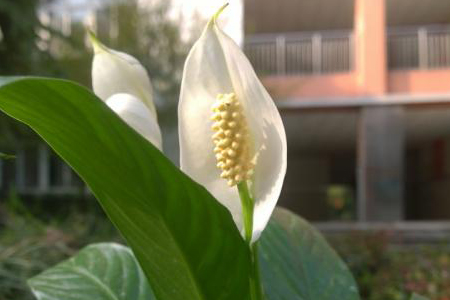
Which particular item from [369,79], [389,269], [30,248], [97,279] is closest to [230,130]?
[97,279]

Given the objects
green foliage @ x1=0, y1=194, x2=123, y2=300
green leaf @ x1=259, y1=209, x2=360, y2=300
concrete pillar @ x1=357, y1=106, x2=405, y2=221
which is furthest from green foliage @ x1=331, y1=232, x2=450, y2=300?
concrete pillar @ x1=357, y1=106, x2=405, y2=221

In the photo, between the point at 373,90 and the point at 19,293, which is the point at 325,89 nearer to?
the point at 373,90

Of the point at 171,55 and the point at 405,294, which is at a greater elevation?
the point at 171,55

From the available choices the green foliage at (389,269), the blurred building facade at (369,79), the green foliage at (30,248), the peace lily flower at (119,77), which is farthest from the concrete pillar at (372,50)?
the peace lily flower at (119,77)

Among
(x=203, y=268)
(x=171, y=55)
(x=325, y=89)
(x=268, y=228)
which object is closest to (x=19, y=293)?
(x=268, y=228)

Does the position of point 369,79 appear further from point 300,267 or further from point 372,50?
point 300,267
